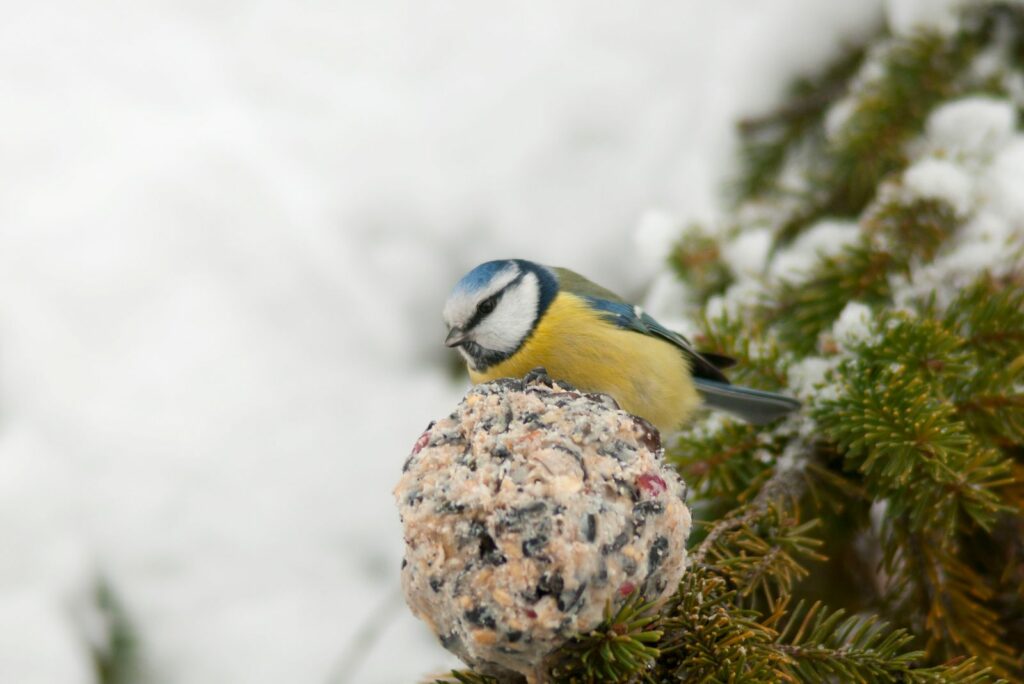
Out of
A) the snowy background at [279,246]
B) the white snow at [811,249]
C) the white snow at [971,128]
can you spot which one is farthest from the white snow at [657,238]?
the white snow at [971,128]

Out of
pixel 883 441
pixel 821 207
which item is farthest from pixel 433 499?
pixel 821 207

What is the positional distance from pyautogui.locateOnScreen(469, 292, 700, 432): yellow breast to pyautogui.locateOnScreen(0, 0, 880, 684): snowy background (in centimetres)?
43

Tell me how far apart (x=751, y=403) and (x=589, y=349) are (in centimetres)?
26

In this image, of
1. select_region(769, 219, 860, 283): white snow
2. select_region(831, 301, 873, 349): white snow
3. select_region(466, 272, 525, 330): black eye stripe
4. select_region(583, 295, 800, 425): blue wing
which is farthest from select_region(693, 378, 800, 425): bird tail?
select_region(466, 272, 525, 330): black eye stripe

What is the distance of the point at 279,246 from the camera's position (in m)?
1.89

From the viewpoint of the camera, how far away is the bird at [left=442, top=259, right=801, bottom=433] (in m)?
1.31

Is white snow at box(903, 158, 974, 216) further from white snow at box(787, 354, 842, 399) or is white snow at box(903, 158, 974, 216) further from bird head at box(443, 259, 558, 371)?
bird head at box(443, 259, 558, 371)

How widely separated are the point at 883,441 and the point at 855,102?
96cm

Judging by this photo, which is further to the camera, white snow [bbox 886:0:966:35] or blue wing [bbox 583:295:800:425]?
white snow [bbox 886:0:966:35]

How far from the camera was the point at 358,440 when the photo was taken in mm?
1819

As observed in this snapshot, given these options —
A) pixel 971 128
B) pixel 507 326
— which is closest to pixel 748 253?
pixel 971 128

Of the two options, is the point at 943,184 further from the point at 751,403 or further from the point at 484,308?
the point at 484,308

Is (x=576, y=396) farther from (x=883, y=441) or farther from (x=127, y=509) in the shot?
(x=127, y=509)

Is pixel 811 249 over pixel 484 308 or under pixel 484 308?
over
